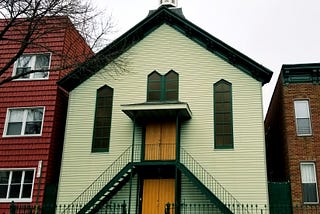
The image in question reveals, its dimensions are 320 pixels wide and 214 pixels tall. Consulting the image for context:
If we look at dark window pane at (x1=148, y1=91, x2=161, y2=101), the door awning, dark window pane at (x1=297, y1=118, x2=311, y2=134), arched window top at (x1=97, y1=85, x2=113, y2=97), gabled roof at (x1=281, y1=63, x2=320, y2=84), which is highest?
gabled roof at (x1=281, y1=63, x2=320, y2=84)

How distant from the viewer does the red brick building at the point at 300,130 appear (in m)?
20.6

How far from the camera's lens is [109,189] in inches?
821

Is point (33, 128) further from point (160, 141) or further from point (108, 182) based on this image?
point (160, 141)

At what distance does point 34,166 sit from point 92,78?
5.85 meters

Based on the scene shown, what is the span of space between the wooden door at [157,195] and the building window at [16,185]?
6081mm

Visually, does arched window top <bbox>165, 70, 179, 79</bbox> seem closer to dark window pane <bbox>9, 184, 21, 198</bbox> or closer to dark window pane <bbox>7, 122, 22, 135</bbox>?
dark window pane <bbox>7, 122, 22, 135</bbox>

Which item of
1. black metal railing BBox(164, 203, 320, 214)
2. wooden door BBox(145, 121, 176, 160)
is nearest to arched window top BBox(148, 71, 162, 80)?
wooden door BBox(145, 121, 176, 160)

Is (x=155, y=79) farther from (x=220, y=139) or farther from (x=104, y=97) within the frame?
(x=220, y=139)

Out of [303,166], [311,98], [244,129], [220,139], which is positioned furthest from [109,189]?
[311,98]

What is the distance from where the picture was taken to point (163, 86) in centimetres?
2297

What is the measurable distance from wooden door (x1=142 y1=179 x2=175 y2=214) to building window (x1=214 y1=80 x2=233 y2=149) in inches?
125

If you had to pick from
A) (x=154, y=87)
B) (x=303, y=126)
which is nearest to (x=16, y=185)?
(x=154, y=87)

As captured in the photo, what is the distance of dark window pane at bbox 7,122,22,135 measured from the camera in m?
23.4

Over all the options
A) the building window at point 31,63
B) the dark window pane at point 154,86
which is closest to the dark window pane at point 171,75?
the dark window pane at point 154,86
